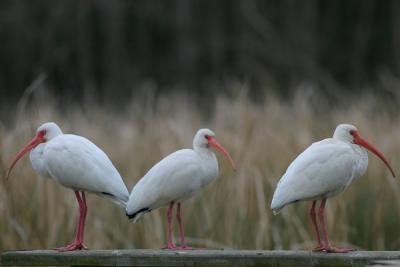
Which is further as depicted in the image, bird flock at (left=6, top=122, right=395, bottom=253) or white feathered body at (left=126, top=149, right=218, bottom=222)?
white feathered body at (left=126, top=149, right=218, bottom=222)

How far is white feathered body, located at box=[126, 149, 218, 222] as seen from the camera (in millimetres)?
4973

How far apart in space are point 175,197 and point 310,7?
25165mm

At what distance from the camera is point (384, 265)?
4438 millimetres

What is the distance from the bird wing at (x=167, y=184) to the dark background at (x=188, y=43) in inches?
823

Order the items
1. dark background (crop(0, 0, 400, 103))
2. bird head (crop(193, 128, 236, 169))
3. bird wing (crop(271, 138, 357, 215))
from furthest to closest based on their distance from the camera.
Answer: dark background (crop(0, 0, 400, 103)), bird head (crop(193, 128, 236, 169)), bird wing (crop(271, 138, 357, 215))

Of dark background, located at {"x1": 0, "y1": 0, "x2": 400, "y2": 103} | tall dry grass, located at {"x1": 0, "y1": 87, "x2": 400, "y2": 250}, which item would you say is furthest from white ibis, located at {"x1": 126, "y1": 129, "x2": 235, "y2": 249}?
dark background, located at {"x1": 0, "y1": 0, "x2": 400, "y2": 103}

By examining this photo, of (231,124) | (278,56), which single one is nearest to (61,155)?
(231,124)

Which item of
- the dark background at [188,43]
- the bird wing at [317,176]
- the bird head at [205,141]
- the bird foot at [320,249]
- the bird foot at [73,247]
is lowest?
the bird foot at [320,249]

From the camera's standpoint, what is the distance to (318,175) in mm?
4777

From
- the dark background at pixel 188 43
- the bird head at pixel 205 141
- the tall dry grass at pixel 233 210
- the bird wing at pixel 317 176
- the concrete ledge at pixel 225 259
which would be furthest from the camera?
the dark background at pixel 188 43

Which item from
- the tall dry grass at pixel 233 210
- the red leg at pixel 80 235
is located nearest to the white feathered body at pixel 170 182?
the red leg at pixel 80 235

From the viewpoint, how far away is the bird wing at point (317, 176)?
477cm

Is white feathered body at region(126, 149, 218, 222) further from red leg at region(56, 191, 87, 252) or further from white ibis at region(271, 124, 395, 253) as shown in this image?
white ibis at region(271, 124, 395, 253)

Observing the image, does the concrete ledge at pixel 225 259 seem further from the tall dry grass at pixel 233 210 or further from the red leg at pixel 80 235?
the tall dry grass at pixel 233 210
